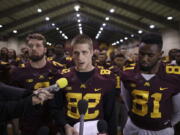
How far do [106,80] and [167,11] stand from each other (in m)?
15.3

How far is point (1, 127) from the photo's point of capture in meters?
2.07

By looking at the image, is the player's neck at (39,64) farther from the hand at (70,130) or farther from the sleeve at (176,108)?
the sleeve at (176,108)

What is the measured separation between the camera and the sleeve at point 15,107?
1731 millimetres

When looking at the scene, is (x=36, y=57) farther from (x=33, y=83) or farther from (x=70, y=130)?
(x=70, y=130)

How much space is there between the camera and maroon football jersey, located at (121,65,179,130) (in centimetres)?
269

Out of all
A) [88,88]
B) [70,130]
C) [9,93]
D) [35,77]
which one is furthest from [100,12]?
[9,93]

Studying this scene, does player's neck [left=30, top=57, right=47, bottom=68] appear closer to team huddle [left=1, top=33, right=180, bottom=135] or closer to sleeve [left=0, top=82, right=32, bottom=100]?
team huddle [left=1, top=33, right=180, bottom=135]

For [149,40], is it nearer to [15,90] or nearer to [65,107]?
[65,107]

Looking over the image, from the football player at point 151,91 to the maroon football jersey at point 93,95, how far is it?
0.26 meters

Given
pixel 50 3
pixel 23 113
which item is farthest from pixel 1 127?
pixel 50 3

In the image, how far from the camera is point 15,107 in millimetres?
1727

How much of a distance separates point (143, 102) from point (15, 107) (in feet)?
4.95

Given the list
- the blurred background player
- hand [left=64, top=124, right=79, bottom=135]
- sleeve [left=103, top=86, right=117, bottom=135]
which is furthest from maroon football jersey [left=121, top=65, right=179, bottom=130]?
the blurred background player

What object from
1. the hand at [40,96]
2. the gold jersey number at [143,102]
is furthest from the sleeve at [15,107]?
the gold jersey number at [143,102]
